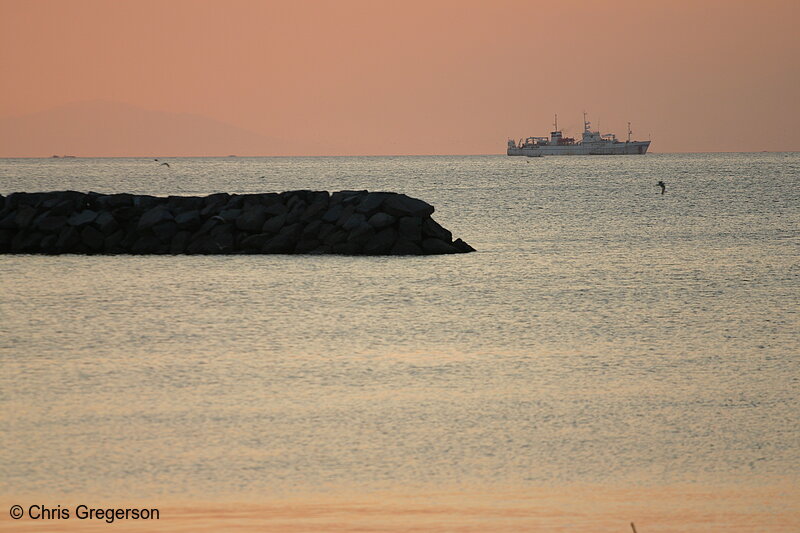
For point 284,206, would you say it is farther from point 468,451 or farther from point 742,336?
point 468,451

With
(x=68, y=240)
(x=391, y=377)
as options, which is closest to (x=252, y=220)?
(x=68, y=240)

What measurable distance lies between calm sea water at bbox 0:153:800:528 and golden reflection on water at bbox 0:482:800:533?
26cm

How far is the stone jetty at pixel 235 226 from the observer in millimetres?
28672

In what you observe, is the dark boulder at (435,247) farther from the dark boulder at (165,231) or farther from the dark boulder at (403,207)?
the dark boulder at (165,231)

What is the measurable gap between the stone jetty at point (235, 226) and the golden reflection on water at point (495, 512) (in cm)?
2028

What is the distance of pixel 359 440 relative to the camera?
976cm

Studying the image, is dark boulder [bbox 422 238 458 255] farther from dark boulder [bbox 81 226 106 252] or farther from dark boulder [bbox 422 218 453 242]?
dark boulder [bbox 81 226 106 252]

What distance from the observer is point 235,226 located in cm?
2988

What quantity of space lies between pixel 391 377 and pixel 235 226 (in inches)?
706

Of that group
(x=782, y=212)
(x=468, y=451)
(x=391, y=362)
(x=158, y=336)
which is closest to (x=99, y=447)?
(x=468, y=451)

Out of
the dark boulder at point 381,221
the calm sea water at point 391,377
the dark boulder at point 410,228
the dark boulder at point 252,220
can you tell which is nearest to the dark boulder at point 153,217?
the dark boulder at point 252,220

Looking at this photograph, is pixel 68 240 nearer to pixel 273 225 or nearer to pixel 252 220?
pixel 252 220

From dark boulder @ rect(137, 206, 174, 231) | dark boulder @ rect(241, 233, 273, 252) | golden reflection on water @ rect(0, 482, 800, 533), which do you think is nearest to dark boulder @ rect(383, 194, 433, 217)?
dark boulder @ rect(241, 233, 273, 252)

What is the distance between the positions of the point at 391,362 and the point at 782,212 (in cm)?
3915
